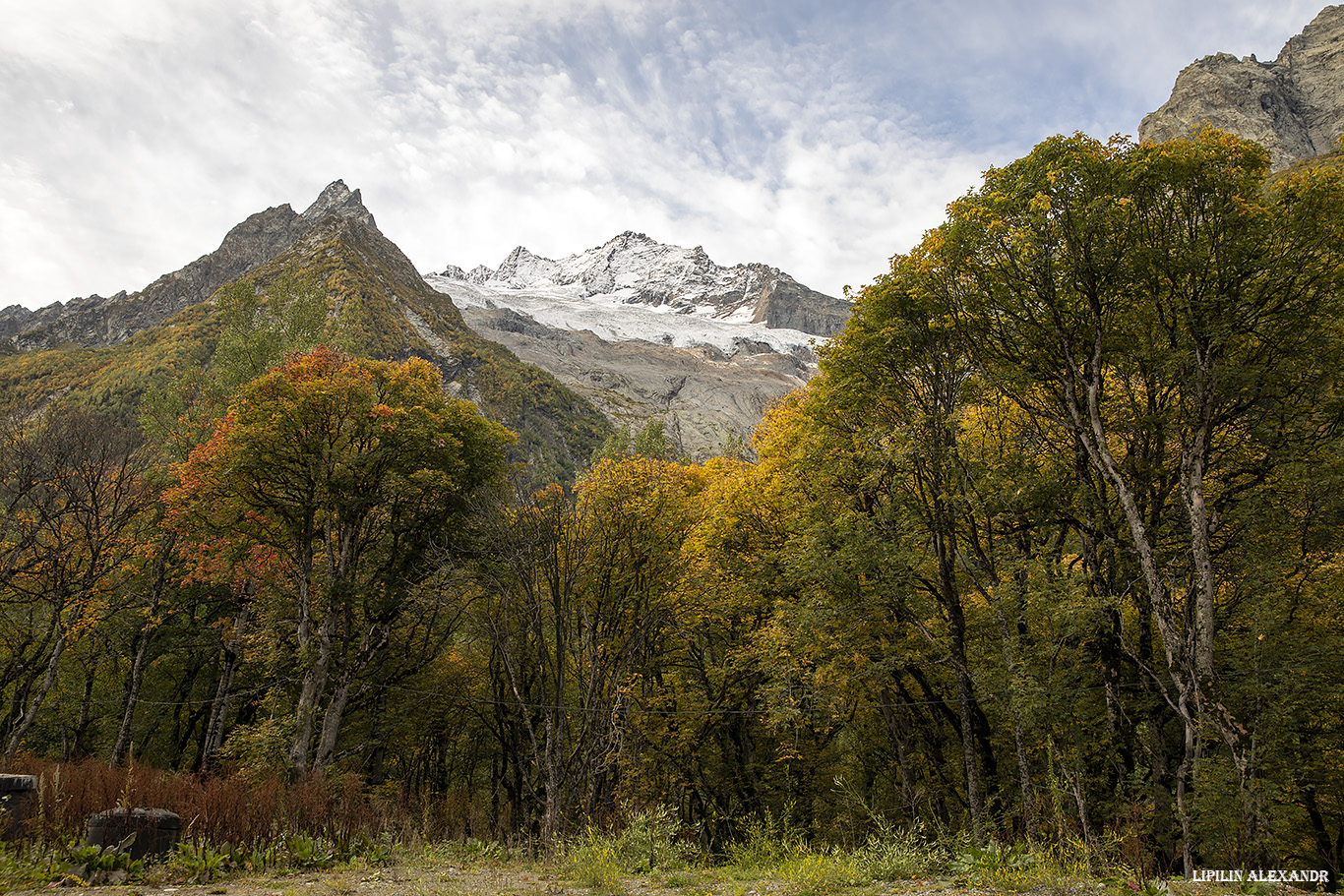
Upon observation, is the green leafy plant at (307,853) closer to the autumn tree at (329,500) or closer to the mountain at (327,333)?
the autumn tree at (329,500)

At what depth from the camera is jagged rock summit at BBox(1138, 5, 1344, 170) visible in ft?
371

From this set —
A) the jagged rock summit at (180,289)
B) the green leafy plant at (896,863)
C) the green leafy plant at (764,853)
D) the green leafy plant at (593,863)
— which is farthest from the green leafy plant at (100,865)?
the jagged rock summit at (180,289)

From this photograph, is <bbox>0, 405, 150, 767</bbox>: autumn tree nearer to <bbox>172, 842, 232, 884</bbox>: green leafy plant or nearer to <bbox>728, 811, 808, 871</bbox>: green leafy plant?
<bbox>172, 842, 232, 884</bbox>: green leafy plant

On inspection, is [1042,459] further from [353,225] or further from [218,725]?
[353,225]

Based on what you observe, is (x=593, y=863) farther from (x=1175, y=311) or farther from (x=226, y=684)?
(x=226, y=684)

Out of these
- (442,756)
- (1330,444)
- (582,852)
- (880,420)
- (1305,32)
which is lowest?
(442,756)

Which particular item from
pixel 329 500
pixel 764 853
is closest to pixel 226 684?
pixel 329 500

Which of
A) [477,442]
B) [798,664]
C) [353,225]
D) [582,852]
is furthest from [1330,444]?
[353,225]

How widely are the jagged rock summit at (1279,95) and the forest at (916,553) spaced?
12610 cm

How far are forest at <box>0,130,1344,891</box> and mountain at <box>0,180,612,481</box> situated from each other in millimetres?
15988

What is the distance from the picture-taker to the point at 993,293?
14344 millimetres

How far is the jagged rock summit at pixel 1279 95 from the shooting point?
11306 centimetres

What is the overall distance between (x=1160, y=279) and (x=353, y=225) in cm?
12774

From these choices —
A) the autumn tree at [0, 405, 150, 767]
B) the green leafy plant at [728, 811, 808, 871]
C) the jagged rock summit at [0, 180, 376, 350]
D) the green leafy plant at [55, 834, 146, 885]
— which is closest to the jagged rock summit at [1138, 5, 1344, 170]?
the green leafy plant at [728, 811, 808, 871]
